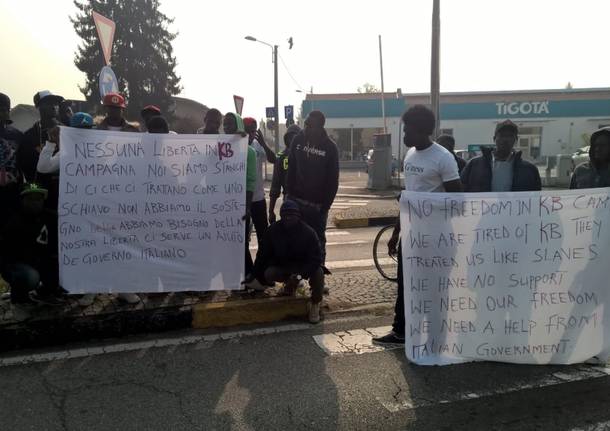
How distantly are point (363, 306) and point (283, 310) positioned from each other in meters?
0.86

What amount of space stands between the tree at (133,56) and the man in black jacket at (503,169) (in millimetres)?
38894

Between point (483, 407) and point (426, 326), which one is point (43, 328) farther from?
point (483, 407)

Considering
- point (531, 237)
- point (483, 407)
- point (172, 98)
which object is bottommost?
point (483, 407)

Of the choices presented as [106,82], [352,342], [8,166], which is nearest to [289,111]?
[106,82]

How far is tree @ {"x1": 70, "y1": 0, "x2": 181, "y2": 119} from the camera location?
40969 mm

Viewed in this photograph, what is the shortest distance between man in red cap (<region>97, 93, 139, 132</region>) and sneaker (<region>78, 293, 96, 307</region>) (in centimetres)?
155

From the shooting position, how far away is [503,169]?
4.31 metres

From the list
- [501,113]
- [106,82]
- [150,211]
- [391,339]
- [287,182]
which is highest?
[501,113]

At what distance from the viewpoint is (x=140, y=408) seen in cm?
291

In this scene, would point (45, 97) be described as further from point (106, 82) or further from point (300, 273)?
point (300, 273)

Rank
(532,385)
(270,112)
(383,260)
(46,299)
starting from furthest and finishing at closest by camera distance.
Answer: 1. (270,112)
2. (383,260)
3. (46,299)
4. (532,385)

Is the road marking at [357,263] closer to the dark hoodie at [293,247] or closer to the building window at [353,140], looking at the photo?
the dark hoodie at [293,247]

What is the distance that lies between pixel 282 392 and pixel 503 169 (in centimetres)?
273

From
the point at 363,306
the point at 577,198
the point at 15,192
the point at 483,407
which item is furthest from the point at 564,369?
the point at 15,192
